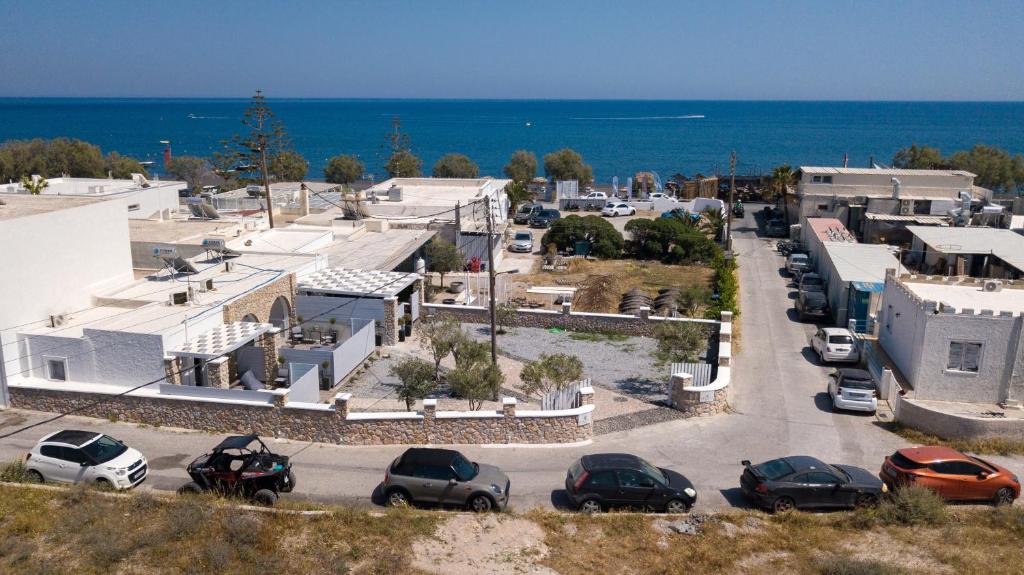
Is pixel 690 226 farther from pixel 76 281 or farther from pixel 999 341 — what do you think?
pixel 76 281

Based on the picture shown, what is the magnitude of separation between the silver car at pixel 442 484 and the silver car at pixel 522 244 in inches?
1168

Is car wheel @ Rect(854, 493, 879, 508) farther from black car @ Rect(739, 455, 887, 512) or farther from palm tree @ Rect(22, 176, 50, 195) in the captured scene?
palm tree @ Rect(22, 176, 50, 195)

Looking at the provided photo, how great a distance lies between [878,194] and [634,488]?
127 ft

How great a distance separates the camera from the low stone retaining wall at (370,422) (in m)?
18.8

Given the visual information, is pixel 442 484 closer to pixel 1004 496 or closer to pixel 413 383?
pixel 413 383

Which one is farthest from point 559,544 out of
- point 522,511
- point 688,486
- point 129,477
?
point 129,477

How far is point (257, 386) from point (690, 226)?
3107 centimetres

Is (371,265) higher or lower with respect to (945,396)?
higher

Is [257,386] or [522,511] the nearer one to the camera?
[522,511]

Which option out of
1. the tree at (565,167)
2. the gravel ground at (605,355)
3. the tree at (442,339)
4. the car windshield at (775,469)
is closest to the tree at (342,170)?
the tree at (565,167)

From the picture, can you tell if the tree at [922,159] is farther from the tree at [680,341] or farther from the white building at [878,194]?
the tree at [680,341]

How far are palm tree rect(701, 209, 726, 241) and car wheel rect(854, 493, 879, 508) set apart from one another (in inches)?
1311

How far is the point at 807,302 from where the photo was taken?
3123 cm

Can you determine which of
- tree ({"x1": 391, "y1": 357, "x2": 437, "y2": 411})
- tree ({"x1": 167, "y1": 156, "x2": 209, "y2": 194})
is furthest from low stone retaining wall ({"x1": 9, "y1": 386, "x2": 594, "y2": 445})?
tree ({"x1": 167, "y1": 156, "x2": 209, "y2": 194})
